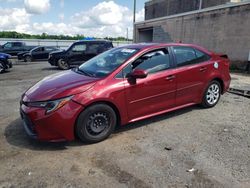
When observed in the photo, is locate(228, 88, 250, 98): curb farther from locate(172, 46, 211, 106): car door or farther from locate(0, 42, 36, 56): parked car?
locate(0, 42, 36, 56): parked car

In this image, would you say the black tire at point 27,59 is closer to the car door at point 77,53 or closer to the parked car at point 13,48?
the parked car at point 13,48

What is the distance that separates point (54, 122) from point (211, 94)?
142 inches

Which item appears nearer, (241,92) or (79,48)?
(241,92)

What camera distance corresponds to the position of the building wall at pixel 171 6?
23.1 m

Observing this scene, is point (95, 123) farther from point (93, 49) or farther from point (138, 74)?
point (93, 49)

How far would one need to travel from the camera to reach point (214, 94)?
5.41 m

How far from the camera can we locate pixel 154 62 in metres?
4.36

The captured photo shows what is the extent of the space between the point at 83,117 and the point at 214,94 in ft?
10.8

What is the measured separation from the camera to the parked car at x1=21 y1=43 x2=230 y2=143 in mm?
3475

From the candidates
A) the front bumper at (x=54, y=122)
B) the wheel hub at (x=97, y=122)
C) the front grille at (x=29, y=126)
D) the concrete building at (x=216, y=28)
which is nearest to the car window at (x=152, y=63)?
the wheel hub at (x=97, y=122)

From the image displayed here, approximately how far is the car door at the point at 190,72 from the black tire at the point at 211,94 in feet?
0.74

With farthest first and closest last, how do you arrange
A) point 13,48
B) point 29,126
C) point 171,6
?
point 171,6 < point 13,48 < point 29,126

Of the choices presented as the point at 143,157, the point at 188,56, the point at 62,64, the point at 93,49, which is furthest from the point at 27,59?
the point at 143,157

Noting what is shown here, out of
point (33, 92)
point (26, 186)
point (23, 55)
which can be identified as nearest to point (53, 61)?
point (23, 55)
